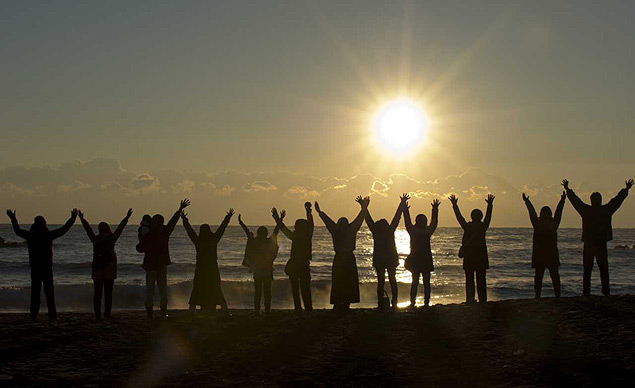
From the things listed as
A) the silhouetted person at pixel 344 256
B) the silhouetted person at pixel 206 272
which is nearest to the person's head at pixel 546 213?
the silhouetted person at pixel 344 256

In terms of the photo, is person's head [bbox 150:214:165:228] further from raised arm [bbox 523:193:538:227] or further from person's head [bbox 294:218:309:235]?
raised arm [bbox 523:193:538:227]

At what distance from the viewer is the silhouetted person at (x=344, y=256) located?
13188 mm

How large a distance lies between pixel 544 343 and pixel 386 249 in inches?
184

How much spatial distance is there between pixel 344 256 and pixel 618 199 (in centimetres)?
584

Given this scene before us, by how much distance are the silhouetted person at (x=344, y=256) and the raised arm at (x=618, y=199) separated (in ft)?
16.7

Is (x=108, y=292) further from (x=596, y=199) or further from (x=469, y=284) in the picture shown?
(x=596, y=199)

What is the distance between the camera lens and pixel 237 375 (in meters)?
8.21

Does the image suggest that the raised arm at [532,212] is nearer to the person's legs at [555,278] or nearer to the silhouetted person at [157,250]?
the person's legs at [555,278]

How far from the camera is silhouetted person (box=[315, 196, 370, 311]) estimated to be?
43.3 feet

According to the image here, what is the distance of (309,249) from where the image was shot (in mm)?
13594

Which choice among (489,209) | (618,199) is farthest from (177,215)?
(618,199)

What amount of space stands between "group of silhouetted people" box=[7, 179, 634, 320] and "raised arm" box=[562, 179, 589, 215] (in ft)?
0.06

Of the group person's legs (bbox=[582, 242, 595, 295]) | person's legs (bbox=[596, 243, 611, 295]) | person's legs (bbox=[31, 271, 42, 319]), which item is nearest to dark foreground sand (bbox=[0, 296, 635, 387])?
person's legs (bbox=[31, 271, 42, 319])

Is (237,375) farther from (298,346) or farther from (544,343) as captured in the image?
(544,343)
